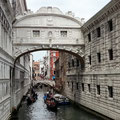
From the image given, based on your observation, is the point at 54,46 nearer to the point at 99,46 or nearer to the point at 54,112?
the point at 99,46

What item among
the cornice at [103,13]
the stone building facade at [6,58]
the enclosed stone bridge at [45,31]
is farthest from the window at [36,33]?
the cornice at [103,13]

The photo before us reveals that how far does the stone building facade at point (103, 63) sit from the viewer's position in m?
14.5

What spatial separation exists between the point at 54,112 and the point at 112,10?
35.6 ft

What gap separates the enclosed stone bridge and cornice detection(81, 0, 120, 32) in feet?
4.52

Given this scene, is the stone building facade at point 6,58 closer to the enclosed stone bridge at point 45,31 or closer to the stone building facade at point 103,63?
the enclosed stone bridge at point 45,31

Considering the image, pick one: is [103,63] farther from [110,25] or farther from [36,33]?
[36,33]

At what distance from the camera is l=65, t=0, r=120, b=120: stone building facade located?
47.6ft

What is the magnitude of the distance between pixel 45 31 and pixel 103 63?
641 centimetres

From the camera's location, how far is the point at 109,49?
51.3 feet

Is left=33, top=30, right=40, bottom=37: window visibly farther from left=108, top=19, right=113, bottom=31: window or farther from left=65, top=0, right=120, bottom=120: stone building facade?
left=108, top=19, right=113, bottom=31: window

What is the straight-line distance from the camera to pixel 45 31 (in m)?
19.8

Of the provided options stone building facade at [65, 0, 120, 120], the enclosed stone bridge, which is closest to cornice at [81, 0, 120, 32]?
stone building facade at [65, 0, 120, 120]

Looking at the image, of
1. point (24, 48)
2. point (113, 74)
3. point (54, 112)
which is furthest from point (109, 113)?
point (24, 48)

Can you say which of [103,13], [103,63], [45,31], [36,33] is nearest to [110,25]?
[103,13]
